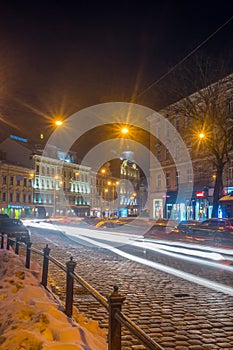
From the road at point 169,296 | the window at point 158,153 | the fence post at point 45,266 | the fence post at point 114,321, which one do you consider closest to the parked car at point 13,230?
the road at point 169,296

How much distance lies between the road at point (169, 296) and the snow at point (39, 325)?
1.99 ft

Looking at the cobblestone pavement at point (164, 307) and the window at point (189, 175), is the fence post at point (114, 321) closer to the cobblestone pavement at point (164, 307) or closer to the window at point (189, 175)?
the cobblestone pavement at point (164, 307)

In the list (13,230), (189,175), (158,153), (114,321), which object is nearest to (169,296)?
(114,321)

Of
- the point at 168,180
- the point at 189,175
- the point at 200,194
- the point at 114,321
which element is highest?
the point at 189,175

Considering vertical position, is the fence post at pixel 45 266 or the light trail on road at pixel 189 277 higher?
the fence post at pixel 45 266

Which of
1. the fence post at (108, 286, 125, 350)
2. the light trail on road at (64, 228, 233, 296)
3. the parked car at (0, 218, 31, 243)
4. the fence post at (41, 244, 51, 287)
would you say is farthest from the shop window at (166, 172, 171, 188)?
the fence post at (108, 286, 125, 350)

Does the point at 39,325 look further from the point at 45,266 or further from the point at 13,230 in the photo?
the point at 13,230

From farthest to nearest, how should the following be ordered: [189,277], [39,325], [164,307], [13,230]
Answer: [13,230], [189,277], [164,307], [39,325]

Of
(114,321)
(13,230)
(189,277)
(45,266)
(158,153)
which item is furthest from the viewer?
(158,153)

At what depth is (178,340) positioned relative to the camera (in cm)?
539

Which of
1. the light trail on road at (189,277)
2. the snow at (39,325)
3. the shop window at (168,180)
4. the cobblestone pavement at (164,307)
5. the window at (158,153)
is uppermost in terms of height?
the window at (158,153)

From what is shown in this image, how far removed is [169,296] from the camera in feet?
26.9

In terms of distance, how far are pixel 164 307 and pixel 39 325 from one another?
311 centimetres

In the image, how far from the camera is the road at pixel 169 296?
18.4 ft
